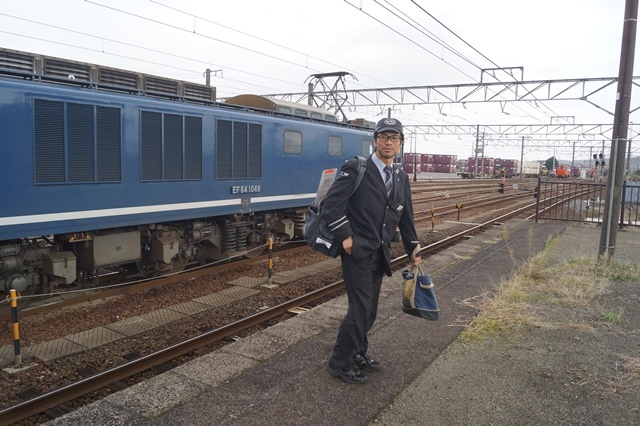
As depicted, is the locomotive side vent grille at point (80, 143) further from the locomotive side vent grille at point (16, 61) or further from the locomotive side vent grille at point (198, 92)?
the locomotive side vent grille at point (198, 92)

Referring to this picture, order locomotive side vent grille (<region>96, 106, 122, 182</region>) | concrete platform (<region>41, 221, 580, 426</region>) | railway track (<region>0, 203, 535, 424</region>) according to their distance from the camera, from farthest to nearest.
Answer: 1. locomotive side vent grille (<region>96, 106, 122, 182</region>)
2. railway track (<region>0, 203, 535, 424</region>)
3. concrete platform (<region>41, 221, 580, 426</region>)

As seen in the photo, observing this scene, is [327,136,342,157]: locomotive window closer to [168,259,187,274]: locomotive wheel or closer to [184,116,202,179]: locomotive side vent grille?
[184,116,202,179]: locomotive side vent grille

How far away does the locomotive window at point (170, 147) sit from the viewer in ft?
26.7

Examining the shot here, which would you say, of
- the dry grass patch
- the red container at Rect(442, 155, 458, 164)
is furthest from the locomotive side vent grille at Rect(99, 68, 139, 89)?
the red container at Rect(442, 155, 458, 164)

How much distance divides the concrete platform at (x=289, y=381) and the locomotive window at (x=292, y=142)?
5.25 metres

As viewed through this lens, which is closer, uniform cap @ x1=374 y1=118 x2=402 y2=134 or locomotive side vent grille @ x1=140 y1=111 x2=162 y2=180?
uniform cap @ x1=374 y1=118 x2=402 y2=134

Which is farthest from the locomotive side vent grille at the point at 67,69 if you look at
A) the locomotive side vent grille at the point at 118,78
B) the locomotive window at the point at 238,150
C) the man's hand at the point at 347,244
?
Answer: the man's hand at the point at 347,244

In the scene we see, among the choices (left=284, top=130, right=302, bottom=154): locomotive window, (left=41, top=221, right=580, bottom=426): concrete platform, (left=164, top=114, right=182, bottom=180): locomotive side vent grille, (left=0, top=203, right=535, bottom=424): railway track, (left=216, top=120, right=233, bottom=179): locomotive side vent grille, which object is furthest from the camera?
(left=284, top=130, right=302, bottom=154): locomotive window

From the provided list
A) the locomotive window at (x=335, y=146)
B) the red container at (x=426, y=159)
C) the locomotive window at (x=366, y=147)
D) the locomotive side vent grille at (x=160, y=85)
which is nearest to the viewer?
the locomotive side vent grille at (x=160, y=85)

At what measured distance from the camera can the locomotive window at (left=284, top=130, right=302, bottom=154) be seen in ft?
37.4

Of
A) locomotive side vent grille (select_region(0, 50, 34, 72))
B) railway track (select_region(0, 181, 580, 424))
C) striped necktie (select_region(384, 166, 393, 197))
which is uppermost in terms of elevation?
locomotive side vent grille (select_region(0, 50, 34, 72))

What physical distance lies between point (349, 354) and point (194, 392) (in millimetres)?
1372

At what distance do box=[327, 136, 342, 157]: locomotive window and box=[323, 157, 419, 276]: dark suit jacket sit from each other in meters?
8.38

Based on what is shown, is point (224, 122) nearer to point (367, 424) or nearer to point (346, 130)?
point (346, 130)
